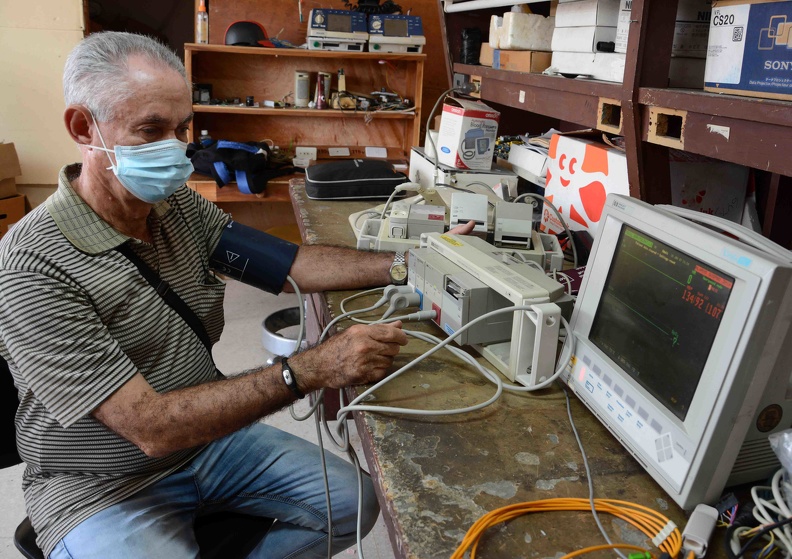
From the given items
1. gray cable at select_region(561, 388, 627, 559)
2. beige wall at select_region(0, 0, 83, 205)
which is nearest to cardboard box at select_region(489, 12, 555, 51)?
gray cable at select_region(561, 388, 627, 559)

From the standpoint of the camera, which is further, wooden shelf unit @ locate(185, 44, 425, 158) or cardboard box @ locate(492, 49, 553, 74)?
wooden shelf unit @ locate(185, 44, 425, 158)

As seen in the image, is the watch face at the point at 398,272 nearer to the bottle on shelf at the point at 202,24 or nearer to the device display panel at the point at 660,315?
the device display panel at the point at 660,315

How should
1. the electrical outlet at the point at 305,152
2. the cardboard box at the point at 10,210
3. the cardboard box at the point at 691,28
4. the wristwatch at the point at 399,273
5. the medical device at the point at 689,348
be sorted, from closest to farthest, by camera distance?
the medical device at the point at 689,348
the cardboard box at the point at 691,28
the wristwatch at the point at 399,273
the cardboard box at the point at 10,210
the electrical outlet at the point at 305,152

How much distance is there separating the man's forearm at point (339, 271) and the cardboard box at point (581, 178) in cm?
54

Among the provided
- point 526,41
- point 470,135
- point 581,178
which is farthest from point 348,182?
point 581,178

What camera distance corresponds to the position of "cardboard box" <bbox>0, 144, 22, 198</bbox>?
11.6ft

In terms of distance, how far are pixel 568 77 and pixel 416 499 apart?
4.27 ft

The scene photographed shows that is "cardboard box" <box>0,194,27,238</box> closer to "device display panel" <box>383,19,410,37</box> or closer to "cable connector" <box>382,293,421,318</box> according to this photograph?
"device display panel" <box>383,19,410,37</box>

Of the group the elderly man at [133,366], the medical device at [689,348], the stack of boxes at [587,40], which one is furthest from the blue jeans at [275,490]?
the stack of boxes at [587,40]

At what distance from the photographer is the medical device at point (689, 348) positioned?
77 centimetres

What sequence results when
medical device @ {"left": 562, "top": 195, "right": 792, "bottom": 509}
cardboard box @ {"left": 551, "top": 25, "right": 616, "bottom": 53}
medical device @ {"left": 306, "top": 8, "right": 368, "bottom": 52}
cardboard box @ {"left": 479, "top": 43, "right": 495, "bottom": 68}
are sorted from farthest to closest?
1. medical device @ {"left": 306, "top": 8, "right": 368, "bottom": 52}
2. cardboard box @ {"left": 479, "top": 43, "right": 495, "bottom": 68}
3. cardboard box @ {"left": 551, "top": 25, "right": 616, "bottom": 53}
4. medical device @ {"left": 562, "top": 195, "right": 792, "bottom": 509}

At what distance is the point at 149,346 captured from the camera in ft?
3.98

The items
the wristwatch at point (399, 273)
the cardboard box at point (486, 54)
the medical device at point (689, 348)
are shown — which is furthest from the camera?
the cardboard box at point (486, 54)

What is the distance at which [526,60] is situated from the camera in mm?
2047
